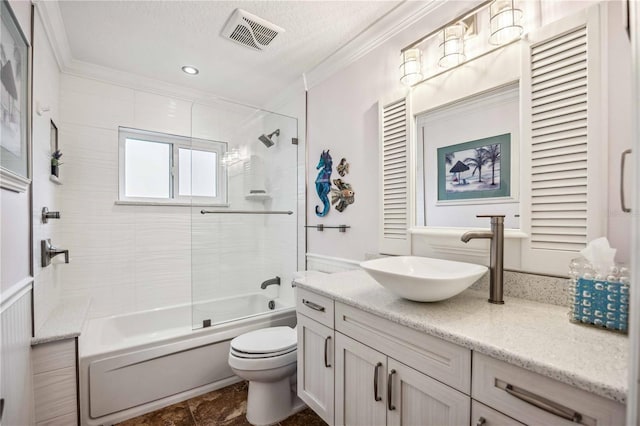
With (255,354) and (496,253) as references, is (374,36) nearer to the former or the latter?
(496,253)

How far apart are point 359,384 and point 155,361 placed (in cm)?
140

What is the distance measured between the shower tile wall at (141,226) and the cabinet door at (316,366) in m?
1.15

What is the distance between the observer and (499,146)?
4.18ft

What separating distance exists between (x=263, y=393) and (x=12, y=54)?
Result: 6.64 feet

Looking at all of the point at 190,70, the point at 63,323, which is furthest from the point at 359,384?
the point at 190,70

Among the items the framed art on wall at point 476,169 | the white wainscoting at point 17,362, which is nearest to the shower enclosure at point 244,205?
the white wainscoting at point 17,362

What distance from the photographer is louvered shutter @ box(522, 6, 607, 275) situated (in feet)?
3.30

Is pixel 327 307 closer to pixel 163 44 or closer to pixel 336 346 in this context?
pixel 336 346

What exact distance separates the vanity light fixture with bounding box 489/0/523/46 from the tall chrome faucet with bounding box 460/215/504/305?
0.77 meters

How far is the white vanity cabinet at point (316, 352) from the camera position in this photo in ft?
4.44

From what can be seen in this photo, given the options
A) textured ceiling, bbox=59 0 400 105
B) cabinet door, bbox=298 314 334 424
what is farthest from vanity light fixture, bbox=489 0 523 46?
cabinet door, bbox=298 314 334 424

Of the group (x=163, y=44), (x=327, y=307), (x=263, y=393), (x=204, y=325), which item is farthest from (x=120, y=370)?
(x=163, y=44)

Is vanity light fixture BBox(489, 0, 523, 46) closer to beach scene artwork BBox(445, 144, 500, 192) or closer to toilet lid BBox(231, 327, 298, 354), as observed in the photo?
beach scene artwork BBox(445, 144, 500, 192)

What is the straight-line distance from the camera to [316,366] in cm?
146
